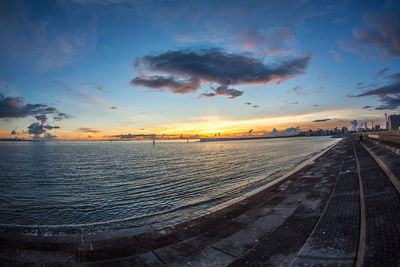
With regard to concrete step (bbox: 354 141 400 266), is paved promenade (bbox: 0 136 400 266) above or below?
below

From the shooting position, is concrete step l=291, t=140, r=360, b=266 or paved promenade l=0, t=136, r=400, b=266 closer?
concrete step l=291, t=140, r=360, b=266

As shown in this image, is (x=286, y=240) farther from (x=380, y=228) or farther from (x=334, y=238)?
(x=380, y=228)

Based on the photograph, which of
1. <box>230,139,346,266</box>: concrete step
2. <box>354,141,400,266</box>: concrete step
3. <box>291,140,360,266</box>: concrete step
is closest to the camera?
<box>354,141,400,266</box>: concrete step

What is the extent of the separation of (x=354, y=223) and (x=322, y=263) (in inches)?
109

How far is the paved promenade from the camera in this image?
4.61m

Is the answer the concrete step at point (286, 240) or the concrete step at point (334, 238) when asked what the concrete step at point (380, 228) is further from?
the concrete step at point (286, 240)

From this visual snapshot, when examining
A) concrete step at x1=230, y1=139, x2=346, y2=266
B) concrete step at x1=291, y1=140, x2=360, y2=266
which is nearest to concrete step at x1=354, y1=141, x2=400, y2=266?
concrete step at x1=291, y1=140, x2=360, y2=266

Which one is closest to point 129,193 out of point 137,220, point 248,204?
point 137,220

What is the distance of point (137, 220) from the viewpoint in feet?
32.5

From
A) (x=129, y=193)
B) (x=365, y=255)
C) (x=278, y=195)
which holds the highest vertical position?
(x=365, y=255)

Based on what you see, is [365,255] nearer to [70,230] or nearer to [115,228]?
[115,228]

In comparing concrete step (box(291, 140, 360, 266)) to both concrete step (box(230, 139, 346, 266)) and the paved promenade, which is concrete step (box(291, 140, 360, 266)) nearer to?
the paved promenade

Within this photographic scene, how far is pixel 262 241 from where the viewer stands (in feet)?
18.9

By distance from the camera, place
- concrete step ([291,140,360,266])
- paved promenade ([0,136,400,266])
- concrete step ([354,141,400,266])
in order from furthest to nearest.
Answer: paved promenade ([0,136,400,266])
concrete step ([291,140,360,266])
concrete step ([354,141,400,266])
